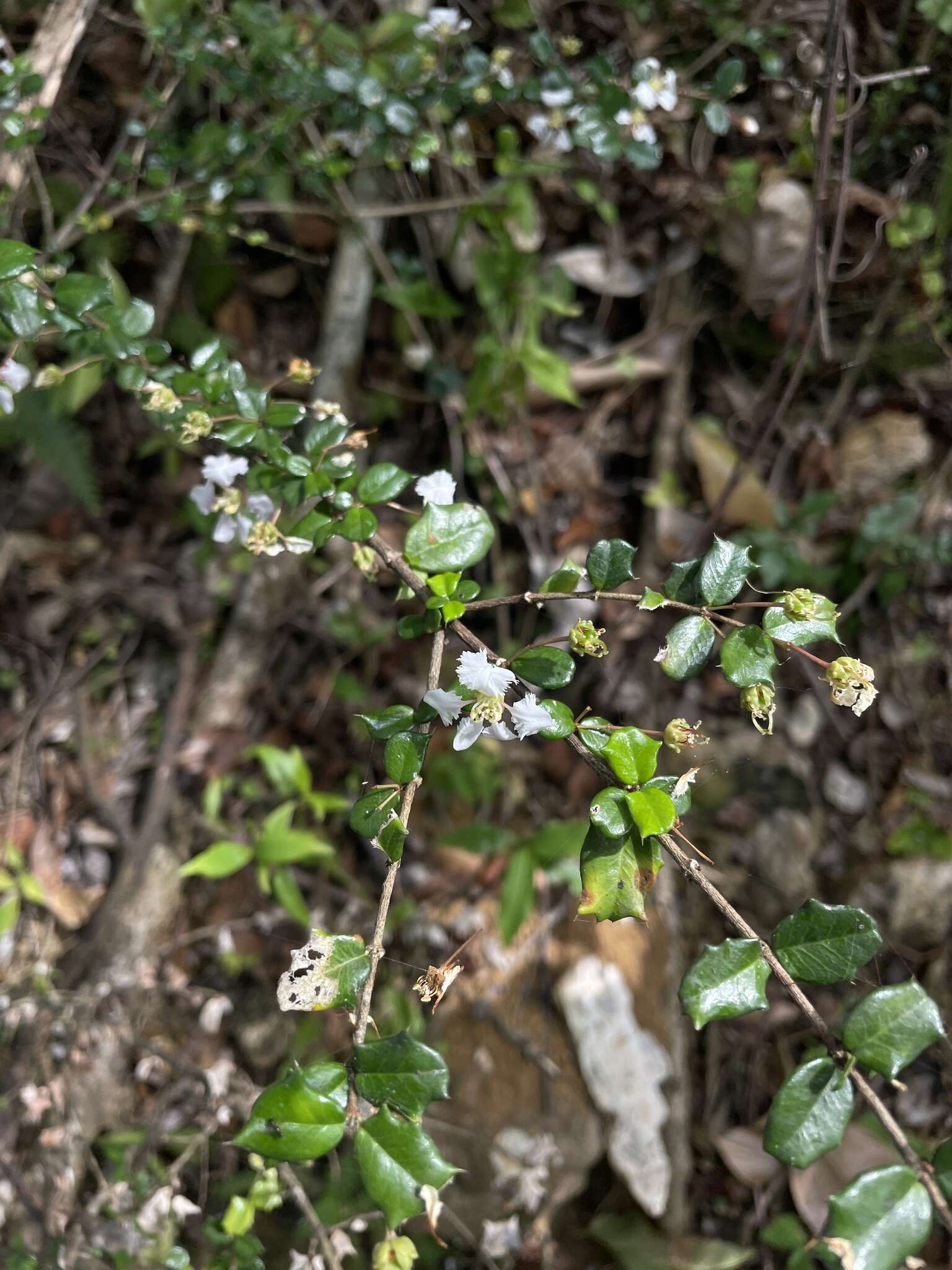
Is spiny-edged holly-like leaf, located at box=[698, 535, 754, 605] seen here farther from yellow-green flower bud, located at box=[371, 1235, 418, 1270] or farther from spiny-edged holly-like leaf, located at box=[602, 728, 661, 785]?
yellow-green flower bud, located at box=[371, 1235, 418, 1270]

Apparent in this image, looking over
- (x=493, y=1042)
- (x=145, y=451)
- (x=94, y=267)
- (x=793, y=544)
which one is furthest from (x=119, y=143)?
(x=493, y=1042)

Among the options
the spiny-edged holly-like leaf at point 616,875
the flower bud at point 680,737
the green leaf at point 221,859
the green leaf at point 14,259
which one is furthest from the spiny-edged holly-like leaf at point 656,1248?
the green leaf at point 14,259

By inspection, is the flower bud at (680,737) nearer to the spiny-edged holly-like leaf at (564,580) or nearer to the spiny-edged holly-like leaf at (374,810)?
the spiny-edged holly-like leaf at (564,580)

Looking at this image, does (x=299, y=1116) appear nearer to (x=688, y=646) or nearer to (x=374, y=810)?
(x=374, y=810)

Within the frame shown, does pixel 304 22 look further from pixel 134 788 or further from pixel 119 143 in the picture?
pixel 134 788

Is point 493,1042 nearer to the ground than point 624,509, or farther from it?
nearer to the ground

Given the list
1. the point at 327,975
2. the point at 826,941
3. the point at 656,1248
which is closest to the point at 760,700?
the point at 826,941

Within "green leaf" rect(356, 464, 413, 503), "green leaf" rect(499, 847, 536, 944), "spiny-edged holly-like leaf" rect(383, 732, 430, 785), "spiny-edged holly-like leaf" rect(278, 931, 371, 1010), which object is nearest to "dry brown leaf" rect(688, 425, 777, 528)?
"green leaf" rect(499, 847, 536, 944)
